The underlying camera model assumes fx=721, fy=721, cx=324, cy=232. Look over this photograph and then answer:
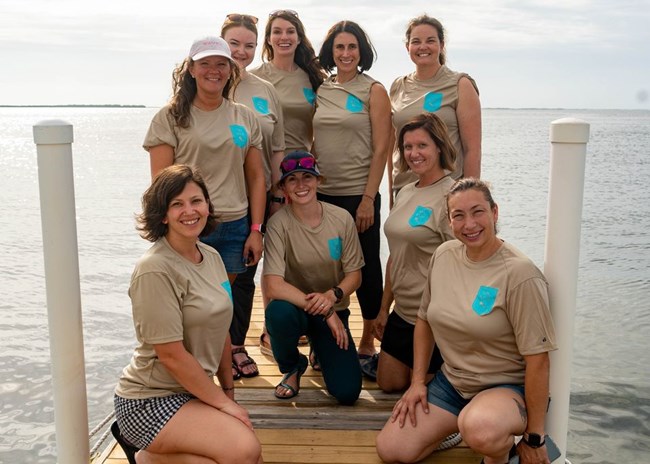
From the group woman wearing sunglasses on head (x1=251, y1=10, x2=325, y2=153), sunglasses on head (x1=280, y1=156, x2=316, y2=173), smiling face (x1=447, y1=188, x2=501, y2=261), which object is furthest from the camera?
woman wearing sunglasses on head (x1=251, y1=10, x2=325, y2=153)

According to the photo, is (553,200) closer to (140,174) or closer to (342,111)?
(342,111)

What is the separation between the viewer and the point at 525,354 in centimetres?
292

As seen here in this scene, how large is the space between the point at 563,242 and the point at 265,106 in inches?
72.2

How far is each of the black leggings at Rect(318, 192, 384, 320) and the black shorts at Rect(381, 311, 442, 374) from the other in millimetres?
296

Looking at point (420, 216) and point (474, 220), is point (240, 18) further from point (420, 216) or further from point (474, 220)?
point (474, 220)

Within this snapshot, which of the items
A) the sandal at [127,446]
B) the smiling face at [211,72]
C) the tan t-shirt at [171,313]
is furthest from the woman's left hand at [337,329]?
the smiling face at [211,72]

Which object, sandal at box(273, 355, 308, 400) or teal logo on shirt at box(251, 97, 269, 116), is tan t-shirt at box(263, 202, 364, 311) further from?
teal logo on shirt at box(251, 97, 269, 116)

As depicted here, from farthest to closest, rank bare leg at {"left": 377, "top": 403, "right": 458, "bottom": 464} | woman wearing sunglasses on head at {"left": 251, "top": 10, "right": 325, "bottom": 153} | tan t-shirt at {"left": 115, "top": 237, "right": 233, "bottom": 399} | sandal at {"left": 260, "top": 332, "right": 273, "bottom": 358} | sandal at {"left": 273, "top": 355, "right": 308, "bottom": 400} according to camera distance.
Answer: sandal at {"left": 260, "top": 332, "right": 273, "bottom": 358} < woman wearing sunglasses on head at {"left": 251, "top": 10, "right": 325, "bottom": 153} < sandal at {"left": 273, "top": 355, "right": 308, "bottom": 400} < bare leg at {"left": 377, "top": 403, "right": 458, "bottom": 464} < tan t-shirt at {"left": 115, "top": 237, "right": 233, "bottom": 399}

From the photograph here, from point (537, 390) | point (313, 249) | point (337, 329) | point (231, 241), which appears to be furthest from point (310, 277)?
point (537, 390)

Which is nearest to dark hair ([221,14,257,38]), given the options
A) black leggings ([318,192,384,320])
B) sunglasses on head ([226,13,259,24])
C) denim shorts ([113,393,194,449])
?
sunglasses on head ([226,13,259,24])

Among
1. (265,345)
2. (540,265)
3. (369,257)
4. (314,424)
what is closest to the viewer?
(314,424)

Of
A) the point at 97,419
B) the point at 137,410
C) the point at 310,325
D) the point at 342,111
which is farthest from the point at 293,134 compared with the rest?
the point at 97,419

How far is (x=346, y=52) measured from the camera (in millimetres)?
4047

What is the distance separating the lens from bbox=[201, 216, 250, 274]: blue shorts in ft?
12.3
